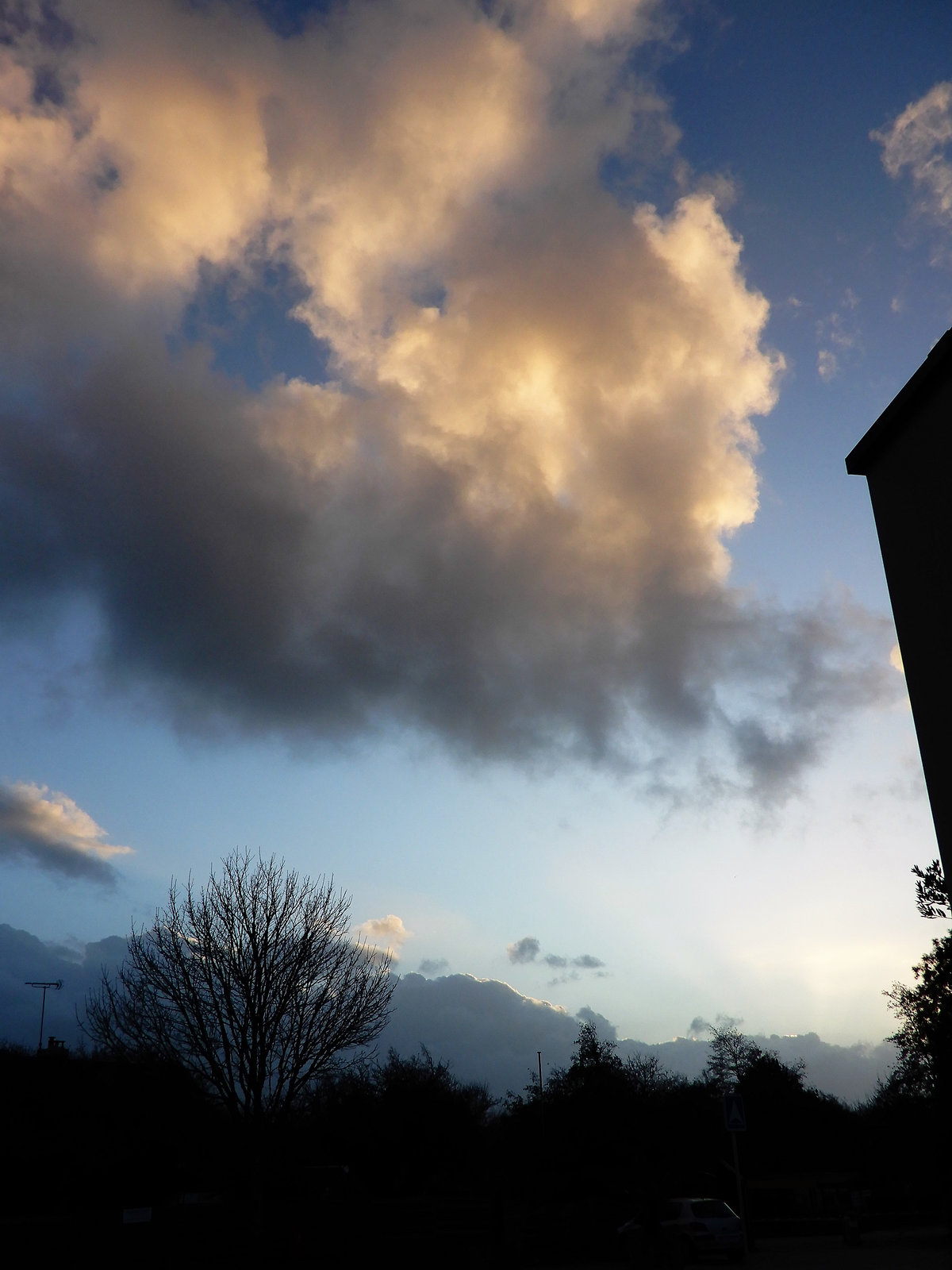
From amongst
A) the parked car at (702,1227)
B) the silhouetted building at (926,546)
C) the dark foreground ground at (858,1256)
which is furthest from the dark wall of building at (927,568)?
the parked car at (702,1227)

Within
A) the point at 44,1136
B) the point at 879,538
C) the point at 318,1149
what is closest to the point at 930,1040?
the point at 879,538

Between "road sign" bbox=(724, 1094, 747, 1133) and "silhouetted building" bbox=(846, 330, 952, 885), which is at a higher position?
"silhouetted building" bbox=(846, 330, 952, 885)

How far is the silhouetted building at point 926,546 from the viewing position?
10102 millimetres

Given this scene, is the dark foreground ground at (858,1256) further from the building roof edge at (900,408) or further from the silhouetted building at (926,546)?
the building roof edge at (900,408)

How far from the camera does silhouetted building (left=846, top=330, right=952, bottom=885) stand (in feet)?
33.1

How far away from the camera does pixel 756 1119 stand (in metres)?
67.7

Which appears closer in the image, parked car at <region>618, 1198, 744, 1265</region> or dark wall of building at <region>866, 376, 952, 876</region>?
dark wall of building at <region>866, 376, 952, 876</region>

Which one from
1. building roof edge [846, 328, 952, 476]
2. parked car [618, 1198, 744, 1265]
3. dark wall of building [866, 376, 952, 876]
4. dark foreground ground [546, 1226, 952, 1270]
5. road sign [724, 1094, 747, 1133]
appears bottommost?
dark foreground ground [546, 1226, 952, 1270]

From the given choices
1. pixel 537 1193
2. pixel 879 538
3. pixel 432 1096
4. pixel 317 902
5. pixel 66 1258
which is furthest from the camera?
pixel 432 1096

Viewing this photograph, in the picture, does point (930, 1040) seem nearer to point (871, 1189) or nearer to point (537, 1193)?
point (537, 1193)

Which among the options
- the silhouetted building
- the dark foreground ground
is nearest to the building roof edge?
the silhouetted building

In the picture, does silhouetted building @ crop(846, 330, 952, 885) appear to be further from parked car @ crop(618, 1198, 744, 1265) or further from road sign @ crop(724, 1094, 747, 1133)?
parked car @ crop(618, 1198, 744, 1265)

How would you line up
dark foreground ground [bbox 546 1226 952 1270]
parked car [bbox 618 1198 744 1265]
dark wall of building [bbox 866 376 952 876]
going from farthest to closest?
parked car [bbox 618 1198 744 1265] → dark foreground ground [bbox 546 1226 952 1270] → dark wall of building [bbox 866 376 952 876]

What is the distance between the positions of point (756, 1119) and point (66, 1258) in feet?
208
